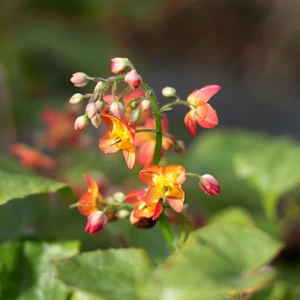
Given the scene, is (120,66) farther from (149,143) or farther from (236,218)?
(236,218)

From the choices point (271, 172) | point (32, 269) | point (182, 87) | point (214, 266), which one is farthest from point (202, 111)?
point (182, 87)

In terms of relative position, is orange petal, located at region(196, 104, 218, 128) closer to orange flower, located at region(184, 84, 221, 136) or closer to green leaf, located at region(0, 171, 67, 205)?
orange flower, located at region(184, 84, 221, 136)

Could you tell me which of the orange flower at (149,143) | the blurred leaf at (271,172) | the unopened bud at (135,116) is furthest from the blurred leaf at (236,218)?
the unopened bud at (135,116)

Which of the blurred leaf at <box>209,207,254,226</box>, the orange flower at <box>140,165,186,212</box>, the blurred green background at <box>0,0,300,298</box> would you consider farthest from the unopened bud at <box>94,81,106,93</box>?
the blurred leaf at <box>209,207,254,226</box>

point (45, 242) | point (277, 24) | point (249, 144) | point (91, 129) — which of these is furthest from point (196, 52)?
point (45, 242)

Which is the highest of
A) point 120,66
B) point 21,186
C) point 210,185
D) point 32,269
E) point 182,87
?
point 120,66

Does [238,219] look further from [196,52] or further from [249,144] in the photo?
[196,52]
